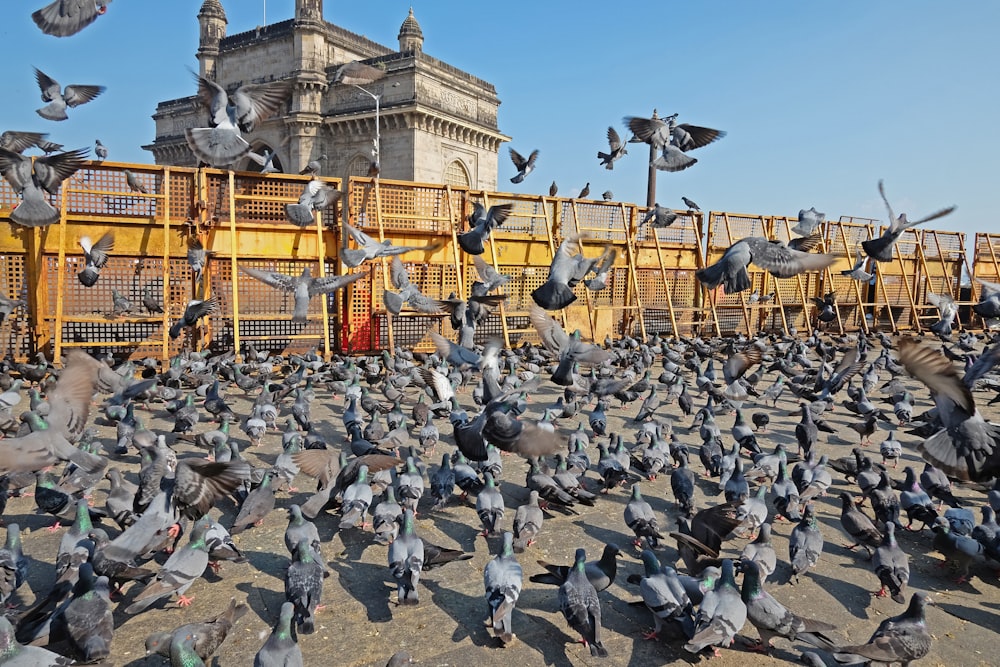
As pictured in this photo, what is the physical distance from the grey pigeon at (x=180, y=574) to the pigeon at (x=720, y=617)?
3.39 m

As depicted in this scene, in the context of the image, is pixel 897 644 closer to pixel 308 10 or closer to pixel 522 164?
pixel 522 164

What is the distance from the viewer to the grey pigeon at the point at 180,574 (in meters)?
4.04

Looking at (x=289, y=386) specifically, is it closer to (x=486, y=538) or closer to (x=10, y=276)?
(x=486, y=538)

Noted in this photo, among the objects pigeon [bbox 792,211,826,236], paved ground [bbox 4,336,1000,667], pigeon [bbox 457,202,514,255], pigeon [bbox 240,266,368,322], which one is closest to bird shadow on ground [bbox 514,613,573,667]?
paved ground [bbox 4,336,1000,667]

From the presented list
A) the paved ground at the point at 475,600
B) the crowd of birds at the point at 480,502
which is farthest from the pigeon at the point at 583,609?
the paved ground at the point at 475,600

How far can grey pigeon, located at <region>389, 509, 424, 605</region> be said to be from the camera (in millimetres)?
4477

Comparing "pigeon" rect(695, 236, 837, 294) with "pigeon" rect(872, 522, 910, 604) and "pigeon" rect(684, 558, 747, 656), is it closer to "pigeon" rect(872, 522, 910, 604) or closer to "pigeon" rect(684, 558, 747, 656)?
"pigeon" rect(872, 522, 910, 604)

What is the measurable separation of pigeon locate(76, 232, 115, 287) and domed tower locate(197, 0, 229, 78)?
39.3 meters

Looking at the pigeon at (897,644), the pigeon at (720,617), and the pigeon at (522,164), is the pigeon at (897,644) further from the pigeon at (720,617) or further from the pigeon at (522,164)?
the pigeon at (522,164)

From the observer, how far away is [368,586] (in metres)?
4.80

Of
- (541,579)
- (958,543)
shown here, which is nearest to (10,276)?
(541,579)

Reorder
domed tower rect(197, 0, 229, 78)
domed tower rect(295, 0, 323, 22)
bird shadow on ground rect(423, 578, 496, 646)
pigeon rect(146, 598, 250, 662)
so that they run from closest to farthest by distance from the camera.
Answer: pigeon rect(146, 598, 250, 662), bird shadow on ground rect(423, 578, 496, 646), domed tower rect(295, 0, 323, 22), domed tower rect(197, 0, 229, 78)

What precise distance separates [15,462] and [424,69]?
3978 centimetres

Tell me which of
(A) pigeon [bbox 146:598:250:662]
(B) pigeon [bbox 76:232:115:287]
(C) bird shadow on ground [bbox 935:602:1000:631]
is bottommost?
(C) bird shadow on ground [bbox 935:602:1000:631]
